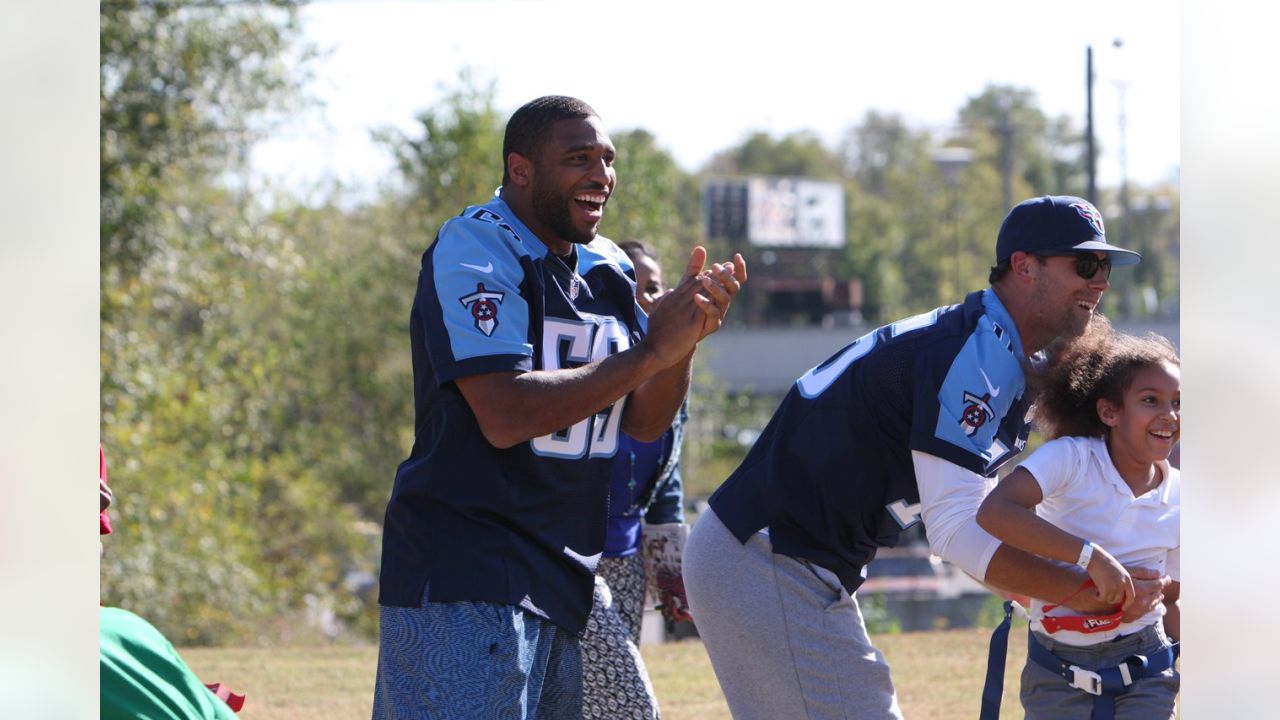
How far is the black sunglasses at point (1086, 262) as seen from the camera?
3.76 metres

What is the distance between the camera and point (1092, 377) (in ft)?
13.6

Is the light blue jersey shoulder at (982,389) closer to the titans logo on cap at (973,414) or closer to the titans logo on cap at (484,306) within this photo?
the titans logo on cap at (973,414)

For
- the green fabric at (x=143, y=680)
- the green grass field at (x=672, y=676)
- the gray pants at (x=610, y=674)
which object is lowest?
the green grass field at (x=672, y=676)

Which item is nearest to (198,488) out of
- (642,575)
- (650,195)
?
(650,195)

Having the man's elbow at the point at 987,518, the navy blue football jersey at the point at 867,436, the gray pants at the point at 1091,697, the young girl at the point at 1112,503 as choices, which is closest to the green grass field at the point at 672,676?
the gray pants at the point at 1091,697

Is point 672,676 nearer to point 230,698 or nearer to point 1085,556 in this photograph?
point 230,698

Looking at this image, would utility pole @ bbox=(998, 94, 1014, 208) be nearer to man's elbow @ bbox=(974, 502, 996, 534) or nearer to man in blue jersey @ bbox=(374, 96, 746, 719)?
man's elbow @ bbox=(974, 502, 996, 534)

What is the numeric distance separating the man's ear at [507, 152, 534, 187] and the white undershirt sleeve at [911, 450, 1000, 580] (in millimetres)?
1150

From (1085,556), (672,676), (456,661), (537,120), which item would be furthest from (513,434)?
(672,676)

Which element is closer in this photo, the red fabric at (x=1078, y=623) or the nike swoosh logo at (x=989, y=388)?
the nike swoosh logo at (x=989, y=388)

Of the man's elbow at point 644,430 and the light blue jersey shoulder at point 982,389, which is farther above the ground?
the light blue jersey shoulder at point 982,389

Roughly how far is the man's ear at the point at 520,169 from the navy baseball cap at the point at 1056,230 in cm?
122

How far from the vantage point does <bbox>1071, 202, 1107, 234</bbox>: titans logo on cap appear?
3795 millimetres

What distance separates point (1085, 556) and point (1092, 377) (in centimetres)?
76
